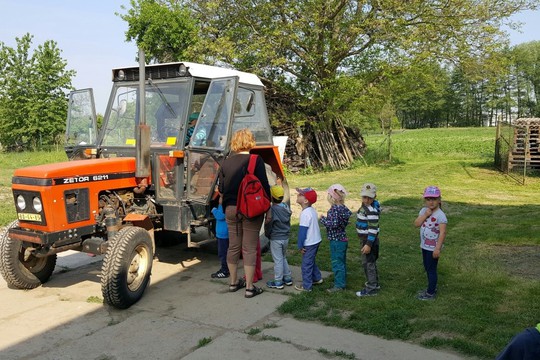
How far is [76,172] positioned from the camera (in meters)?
5.30

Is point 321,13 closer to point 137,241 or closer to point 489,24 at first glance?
point 489,24

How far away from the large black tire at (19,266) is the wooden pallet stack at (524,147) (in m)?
15.7

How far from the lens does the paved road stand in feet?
13.3

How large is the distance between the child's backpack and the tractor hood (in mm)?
1583

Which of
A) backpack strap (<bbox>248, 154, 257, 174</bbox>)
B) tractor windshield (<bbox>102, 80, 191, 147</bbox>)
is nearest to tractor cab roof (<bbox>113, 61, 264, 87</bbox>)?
tractor windshield (<bbox>102, 80, 191, 147</bbox>)

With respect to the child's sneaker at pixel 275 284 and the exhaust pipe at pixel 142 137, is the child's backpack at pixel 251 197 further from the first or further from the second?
the exhaust pipe at pixel 142 137

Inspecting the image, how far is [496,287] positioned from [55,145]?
24.7 m

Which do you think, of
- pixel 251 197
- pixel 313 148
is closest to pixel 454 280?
pixel 251 197

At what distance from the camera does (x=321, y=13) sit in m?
→ 17.4

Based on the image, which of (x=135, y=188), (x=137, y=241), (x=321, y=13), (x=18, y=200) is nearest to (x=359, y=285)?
(x=137, y=241)

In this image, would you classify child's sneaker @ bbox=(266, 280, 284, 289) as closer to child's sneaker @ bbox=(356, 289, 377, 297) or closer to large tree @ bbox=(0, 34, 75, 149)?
child's sneaker @ bbox=(356, 289, 377, 297)

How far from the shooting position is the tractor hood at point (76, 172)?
16.6 ft

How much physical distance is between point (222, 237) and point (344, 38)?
13.9 m

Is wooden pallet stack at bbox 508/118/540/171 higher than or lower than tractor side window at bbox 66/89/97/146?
lower
